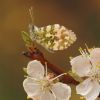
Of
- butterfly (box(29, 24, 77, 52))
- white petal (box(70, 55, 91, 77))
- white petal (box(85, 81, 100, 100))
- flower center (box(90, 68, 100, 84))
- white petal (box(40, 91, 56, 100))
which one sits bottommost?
white petal (box(85, 81, 100, 100))

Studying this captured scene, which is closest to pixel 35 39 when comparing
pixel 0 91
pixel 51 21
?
pixel 0 91

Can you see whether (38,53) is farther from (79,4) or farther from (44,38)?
(79,4)

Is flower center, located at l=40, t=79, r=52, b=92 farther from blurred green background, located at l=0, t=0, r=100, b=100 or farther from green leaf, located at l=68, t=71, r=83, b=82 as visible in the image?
blurred green background, located at l=0, t=0, r=100, b=100

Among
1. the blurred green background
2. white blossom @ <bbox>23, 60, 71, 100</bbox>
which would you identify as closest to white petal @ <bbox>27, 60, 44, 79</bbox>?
white blossom @ <bbox>23, 60, 71, 100</bbox>

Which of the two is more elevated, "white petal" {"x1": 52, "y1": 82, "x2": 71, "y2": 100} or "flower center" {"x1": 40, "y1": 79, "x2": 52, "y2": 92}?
"flower center" {"x1": 40, "y1": 79, "x2": 52, "y2": 92}

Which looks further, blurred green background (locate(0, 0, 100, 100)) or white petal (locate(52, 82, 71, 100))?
blurred green background (locate(0, 0, 100, 100))

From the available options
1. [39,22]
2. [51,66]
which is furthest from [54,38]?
[39,22]
